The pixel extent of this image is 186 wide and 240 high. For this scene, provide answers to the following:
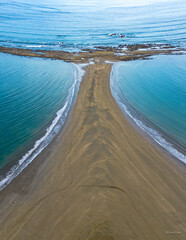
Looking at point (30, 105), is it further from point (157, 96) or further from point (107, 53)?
point (107, 53)

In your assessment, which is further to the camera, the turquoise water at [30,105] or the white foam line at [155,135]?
the turquoise water at [30,105]

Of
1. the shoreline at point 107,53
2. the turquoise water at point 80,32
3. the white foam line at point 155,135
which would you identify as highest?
the turquoise water at point 80,32

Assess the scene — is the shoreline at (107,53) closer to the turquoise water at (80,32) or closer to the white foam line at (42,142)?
the turquoise water at (80,32)

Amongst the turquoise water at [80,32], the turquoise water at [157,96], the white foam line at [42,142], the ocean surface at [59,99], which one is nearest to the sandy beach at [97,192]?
the white foam line at [42,142]

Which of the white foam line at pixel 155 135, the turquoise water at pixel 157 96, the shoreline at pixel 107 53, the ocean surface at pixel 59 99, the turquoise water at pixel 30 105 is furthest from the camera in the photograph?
the shoreline at pixel 107 53

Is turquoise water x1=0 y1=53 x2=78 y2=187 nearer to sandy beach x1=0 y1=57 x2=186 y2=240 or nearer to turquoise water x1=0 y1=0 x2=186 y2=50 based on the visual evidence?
sandy beach x1=0 y1=57 x2=186 y2=240
